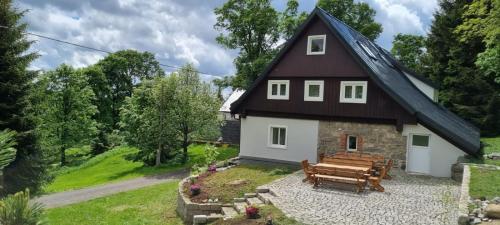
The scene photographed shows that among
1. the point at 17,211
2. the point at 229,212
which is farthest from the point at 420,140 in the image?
the point at 17,211

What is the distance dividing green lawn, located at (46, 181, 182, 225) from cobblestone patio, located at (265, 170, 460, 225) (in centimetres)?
426

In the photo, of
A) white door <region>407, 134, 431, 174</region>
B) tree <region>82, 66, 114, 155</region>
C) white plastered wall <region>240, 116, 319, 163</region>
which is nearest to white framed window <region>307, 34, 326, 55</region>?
white plastered wall <region>240, 116, 319, 163</region>

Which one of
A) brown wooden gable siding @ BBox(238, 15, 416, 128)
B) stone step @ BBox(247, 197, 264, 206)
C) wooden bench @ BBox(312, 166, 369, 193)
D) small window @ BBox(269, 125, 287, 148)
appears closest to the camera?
stone step @ BBox(247, 197, 264, 206)

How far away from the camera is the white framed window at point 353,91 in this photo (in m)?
19.5

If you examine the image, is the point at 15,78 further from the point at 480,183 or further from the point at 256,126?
the point at 480,183

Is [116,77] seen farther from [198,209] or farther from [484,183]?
[484,183]

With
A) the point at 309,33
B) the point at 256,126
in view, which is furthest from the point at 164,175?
the point at 309,33

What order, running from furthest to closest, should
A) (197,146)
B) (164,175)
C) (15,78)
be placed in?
(197,146)
(164,175)
(15,78)

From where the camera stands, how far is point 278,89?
72.7ft

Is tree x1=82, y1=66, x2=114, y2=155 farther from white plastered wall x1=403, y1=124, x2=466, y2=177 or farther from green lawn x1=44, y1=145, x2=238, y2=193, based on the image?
white plastered wall x1=403, y1=124, x2=466, y2=177

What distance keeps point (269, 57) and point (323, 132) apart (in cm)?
1280

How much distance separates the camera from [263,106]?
22594 millimetres

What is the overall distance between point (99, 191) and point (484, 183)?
58.2ft

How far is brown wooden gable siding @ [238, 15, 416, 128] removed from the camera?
19.0 m
